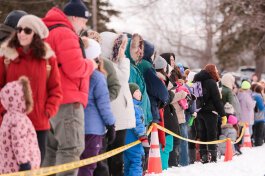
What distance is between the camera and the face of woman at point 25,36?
18.9ft

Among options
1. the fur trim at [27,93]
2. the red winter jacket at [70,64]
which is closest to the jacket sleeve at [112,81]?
the red winter jacket at [70,64]

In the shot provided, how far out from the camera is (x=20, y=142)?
5.49m

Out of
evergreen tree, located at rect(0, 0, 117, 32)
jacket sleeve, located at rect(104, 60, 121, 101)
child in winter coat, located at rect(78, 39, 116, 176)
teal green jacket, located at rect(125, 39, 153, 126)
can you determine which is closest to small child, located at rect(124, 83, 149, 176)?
teal green jacket, located at rect(125, 39, 153, 126)

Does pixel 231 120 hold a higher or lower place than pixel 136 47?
lower

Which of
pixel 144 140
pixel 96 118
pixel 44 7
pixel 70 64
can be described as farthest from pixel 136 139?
pixel 44 7

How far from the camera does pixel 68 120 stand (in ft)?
20.4

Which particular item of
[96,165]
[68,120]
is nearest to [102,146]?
[96,165]

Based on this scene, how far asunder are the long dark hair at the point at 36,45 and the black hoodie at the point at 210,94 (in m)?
6.75

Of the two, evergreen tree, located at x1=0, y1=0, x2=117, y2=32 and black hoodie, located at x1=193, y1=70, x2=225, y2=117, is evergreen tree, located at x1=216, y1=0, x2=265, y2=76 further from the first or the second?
black hoodie, located at x1=193, y1=70, x2=225, y2=117

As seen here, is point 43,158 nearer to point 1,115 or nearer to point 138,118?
point 1,115

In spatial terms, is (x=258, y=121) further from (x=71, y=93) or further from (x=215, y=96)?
(x=71, y=93)

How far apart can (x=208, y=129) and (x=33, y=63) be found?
23.1 ft

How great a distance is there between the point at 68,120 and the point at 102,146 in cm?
115

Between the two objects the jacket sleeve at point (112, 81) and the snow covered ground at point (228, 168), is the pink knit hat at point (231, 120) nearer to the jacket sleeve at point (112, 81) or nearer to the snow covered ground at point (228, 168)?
the snow covered ground at point (228, 168)
